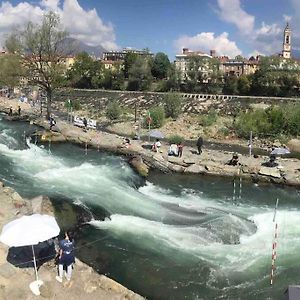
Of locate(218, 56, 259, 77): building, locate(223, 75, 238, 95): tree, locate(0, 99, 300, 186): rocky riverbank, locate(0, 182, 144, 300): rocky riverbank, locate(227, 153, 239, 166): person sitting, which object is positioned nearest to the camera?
locate(0, 182, 144, 300): rocky riverbank

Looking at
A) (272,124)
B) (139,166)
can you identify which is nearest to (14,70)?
(139,166)

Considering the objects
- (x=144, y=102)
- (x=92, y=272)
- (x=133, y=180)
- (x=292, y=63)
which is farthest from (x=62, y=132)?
(x=292, y=63)

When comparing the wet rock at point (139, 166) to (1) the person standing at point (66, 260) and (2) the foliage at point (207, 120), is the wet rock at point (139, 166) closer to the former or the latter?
(1) the person standing at point (66, 260)

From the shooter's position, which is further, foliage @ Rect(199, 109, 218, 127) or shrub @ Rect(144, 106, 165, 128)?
foliage @ Rect(199, 109, 218, 127)

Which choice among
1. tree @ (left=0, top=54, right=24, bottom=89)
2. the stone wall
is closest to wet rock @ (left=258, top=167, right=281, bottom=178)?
tree @ (left=0, top=54, right=24, bottom=89)

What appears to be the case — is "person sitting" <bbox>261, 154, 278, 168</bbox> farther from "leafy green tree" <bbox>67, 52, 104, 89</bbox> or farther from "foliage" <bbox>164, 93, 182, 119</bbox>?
"leafy green tree" <bbox>67, 52, 104, 89</bbox>

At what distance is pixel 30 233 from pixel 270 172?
2522 cm

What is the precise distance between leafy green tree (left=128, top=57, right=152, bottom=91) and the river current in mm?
83677

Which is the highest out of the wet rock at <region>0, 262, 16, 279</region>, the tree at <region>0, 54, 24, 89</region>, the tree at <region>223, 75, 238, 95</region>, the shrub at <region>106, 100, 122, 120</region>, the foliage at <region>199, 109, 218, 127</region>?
the tree at <region>0, 54, 24, 89</region>

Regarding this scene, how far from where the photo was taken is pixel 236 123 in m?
61.7

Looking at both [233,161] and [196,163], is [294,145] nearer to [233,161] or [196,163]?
[233,161]

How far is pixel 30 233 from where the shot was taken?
644 inches

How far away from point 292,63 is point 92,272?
103417mm

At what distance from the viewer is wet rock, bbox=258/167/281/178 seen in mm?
36653
